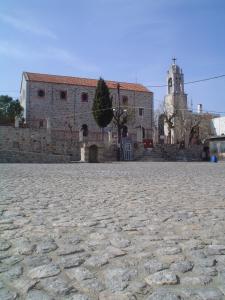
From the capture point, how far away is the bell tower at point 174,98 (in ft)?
173

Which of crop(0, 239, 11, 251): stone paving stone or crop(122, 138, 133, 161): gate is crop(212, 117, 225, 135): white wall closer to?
crop(122, 138, 133, 161): gate

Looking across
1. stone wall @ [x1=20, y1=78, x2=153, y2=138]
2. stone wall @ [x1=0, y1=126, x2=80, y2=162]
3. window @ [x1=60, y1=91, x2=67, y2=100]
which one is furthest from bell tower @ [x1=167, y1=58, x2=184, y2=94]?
stone wall @ [x1=0, y1=126, x2=80, y2=162]

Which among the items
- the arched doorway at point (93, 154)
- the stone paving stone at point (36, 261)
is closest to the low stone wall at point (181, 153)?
the arched doorway at point (93, 154)

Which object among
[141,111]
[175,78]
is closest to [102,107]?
[141,111]

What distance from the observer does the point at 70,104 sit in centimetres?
4944

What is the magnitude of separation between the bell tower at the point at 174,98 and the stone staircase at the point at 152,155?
1151 centimetres

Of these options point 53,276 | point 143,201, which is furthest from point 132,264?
point 143,201

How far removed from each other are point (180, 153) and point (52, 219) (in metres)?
38.9

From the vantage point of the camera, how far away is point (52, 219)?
5027 millimetres

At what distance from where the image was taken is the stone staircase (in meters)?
38.6

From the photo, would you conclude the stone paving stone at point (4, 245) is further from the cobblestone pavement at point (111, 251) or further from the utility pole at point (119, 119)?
the utility pole at point (119, 119)

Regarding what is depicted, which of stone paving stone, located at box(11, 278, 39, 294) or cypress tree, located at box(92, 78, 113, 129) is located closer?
stone paving stone, located at box(11, 278, 39, 294)

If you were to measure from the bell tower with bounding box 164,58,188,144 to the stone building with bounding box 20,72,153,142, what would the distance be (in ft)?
12.2

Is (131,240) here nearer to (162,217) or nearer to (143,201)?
(162,217)
